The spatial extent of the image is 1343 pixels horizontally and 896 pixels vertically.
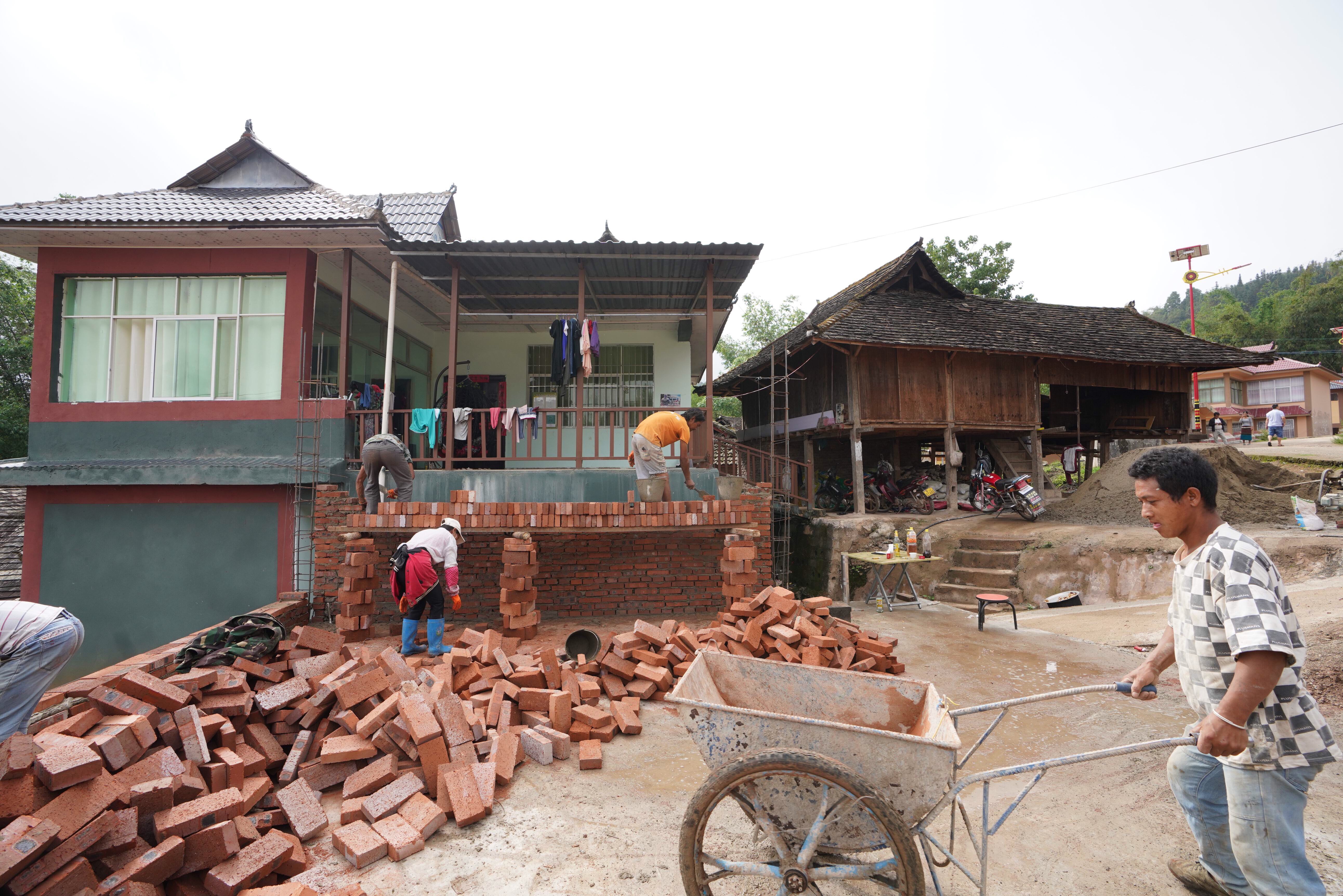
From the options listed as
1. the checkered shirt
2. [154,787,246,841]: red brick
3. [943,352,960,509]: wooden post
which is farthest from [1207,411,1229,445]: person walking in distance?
[154,787,246,841]: red brick

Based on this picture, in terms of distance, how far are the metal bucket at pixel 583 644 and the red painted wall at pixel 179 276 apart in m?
5.87

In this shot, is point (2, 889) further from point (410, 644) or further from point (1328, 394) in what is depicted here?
point (1328, 394)

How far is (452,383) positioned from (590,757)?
6.10 m

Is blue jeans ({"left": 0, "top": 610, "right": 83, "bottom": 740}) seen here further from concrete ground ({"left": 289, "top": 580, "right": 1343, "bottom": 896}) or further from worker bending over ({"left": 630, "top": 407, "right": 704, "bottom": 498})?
worker bending over ({"left": 630, "top": 407, "right": 704, "bottom": 498})

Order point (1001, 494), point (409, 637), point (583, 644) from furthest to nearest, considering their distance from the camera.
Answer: point (1001, 494), point (583, 644), point (409, 637)

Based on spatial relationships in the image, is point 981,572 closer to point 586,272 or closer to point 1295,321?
point 586,272

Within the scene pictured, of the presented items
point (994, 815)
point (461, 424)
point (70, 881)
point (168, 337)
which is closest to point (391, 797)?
point (70, 881)

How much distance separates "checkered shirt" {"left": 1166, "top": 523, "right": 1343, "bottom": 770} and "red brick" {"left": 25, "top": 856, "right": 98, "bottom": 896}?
4.50 metres

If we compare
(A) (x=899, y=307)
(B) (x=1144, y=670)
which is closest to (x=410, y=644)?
(B) (x=1144, y=670)

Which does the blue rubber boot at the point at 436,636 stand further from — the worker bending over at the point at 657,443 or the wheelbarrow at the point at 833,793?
the wheelbarrow at the point at 833,793

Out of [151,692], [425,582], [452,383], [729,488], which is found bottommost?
[151,692]

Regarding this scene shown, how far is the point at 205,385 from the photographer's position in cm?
919

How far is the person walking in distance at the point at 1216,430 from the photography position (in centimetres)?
1730

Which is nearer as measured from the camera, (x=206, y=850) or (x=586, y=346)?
(x=206, y=850)
